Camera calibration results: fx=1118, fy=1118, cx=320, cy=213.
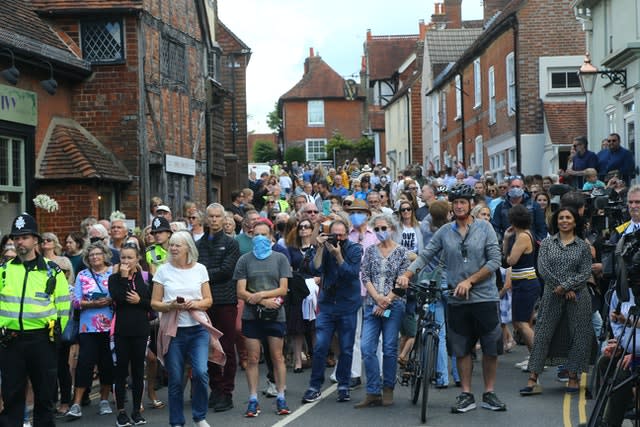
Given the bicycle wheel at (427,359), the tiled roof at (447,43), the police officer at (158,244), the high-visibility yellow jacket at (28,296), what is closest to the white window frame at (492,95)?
the tiled roof at (447,43)

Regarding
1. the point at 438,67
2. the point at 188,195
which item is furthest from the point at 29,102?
the point at 438,67

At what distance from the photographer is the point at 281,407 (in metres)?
11.8

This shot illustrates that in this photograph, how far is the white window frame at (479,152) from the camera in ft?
137

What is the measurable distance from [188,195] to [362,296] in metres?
15.6

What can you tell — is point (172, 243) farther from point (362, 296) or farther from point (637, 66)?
point (637, 66)

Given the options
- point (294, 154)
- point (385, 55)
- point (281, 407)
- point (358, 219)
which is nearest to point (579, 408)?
point (281, 407)

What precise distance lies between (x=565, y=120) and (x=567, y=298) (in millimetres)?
22111

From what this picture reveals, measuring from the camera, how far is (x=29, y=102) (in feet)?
69.2

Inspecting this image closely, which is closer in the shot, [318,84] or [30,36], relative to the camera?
[30,36]

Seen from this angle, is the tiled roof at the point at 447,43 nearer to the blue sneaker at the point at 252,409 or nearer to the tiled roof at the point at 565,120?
the tiled roof at the point at 565,120

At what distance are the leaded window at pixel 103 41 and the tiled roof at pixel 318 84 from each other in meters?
61.7

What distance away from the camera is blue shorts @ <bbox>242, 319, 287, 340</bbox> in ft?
39.5

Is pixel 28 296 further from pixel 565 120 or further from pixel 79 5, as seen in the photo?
pixel 565 120

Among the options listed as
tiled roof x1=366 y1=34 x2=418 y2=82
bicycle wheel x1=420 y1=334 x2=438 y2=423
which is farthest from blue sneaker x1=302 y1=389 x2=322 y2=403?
tiled roof x1=366 y1=34 x2=418 y2=82
